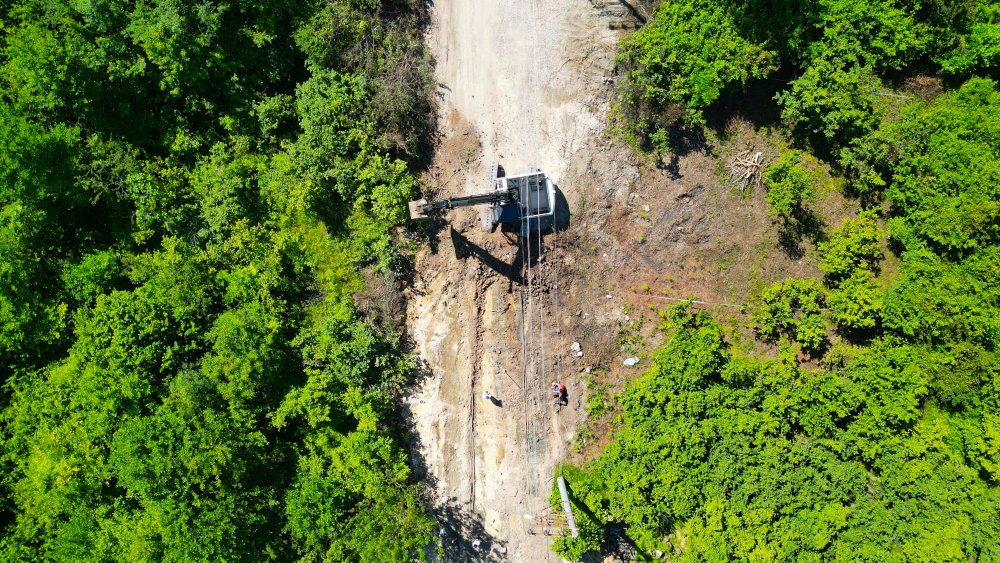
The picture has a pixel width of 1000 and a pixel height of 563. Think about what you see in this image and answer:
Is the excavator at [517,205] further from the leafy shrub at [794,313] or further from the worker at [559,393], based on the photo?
the leafy shrub at [794,313]

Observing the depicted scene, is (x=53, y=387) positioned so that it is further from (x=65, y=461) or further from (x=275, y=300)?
(x=275, y=300)

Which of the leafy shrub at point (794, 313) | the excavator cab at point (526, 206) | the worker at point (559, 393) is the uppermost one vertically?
the excavator cab at point (526, 206)

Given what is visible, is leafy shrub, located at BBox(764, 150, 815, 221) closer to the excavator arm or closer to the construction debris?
the construction debris

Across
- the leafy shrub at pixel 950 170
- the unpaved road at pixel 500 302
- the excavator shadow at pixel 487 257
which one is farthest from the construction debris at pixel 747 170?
the excavator shadow at pixel 487 257

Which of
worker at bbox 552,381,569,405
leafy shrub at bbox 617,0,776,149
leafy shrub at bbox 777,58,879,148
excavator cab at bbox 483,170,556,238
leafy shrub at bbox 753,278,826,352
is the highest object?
leafy shrub at bbox 617,0,776,149

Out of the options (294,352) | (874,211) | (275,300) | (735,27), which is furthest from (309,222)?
(874,211)

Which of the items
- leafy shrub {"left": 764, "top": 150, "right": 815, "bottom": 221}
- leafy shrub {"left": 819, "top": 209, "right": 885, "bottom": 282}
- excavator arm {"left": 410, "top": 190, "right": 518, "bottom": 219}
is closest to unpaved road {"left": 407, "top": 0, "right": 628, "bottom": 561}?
excavator arm {"left": 410, "top": 190, "right": 518, "bottom": 219}

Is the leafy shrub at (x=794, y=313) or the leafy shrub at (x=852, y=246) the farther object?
the leafy shrub at (x=794, y=313)
